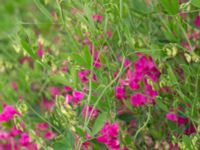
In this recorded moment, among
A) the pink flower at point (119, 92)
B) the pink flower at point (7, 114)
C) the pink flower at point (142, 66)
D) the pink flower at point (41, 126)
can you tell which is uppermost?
the pink flower at point (142, 66)

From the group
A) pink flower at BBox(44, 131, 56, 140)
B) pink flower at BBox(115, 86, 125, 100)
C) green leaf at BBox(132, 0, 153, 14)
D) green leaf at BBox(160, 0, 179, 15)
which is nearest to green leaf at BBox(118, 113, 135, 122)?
pink flower at BBox(115, 86, 125, 100)

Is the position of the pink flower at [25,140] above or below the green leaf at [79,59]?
below

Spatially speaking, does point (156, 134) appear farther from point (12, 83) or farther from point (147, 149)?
point (12, 83)

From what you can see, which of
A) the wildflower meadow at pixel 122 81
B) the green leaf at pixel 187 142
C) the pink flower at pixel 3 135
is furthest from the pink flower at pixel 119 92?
the pink flower at pixel 3 135

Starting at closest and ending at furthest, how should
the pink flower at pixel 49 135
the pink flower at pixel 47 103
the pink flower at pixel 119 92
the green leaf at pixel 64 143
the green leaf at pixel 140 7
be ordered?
the green leaf at pixel 64 143 < the pink flower at pixel 119 92 < the green leaf at pixel 140 7 < the pink flower at pixel 49 135 < the pink flower at pixel 47 103

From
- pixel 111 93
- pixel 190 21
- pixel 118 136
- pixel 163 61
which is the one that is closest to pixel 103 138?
pixel 118 136

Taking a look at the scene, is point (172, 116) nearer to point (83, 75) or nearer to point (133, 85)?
point (133, 85)

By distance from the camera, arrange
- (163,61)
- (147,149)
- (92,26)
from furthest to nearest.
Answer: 1. (147,149)
2. (163,61)
3. (92,26)

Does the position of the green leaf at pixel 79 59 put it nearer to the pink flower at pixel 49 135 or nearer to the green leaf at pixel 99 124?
the green leaf at pixel 99 124
